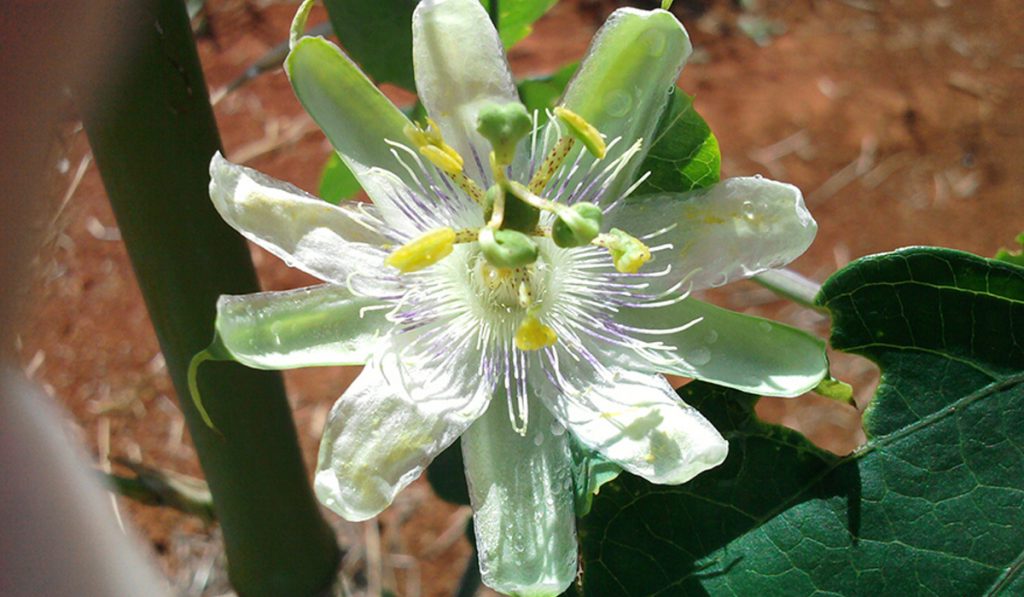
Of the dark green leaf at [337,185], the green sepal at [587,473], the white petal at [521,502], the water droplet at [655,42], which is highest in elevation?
the water droplet at [655,42]

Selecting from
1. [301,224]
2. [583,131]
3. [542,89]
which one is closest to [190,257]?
[301,224]

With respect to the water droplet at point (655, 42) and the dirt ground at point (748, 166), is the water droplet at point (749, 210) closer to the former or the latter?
the water droplet at point (655, 42)

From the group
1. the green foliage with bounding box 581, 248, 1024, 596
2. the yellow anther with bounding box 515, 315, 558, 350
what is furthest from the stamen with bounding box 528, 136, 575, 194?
the green foliage with bounding box 581, 248, 1024, 596

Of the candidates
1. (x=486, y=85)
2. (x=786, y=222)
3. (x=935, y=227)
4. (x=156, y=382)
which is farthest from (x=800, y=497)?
(x=935, y=227)

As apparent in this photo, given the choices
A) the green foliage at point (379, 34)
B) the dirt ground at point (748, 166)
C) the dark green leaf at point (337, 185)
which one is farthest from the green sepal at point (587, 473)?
the dirt ground at point (748, 166)

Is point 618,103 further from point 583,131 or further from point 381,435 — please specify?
point 381,435

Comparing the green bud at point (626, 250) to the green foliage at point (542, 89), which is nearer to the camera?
the green bud at point (626, 250)
